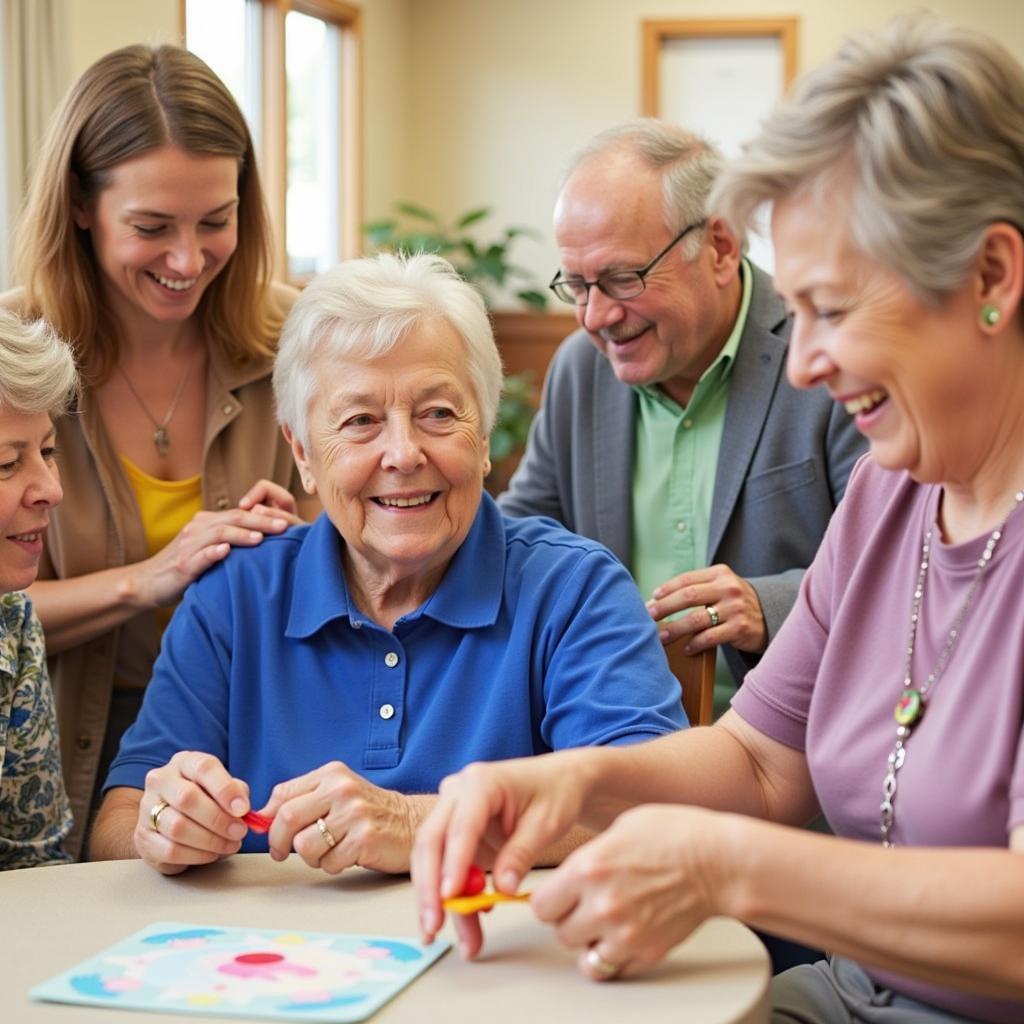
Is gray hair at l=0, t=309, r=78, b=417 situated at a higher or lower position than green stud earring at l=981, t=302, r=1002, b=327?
lower

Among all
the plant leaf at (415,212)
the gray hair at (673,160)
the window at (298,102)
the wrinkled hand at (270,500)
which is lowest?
the wrinkled hand at (270,500)

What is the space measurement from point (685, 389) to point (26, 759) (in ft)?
4.70

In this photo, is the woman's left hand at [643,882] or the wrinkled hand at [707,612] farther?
the wrinkled hand at [707,612]

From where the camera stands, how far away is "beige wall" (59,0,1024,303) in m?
8.95

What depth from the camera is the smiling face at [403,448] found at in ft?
6.71

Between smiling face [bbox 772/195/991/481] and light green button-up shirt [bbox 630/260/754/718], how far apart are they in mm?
1414

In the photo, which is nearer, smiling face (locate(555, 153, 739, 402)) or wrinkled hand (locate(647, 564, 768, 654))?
wrinkled hand (locate(647, 564, 768, 654))

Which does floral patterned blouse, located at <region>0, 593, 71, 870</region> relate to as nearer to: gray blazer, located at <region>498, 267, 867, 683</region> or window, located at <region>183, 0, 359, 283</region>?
gray blazer, located at <region>498, 267, 867, 683</region>

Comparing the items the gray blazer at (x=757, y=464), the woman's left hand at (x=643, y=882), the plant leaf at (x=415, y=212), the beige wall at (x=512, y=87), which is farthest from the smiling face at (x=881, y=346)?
the beige wall at (x=512, y=87)

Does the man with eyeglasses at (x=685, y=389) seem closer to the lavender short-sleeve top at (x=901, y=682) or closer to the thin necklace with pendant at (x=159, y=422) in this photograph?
the thin necklace with pendant at (x=159, y=422)

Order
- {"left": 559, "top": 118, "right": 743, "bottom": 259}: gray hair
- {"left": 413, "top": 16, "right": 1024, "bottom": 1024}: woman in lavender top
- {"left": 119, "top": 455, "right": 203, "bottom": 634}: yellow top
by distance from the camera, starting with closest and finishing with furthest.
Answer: {"left": 413, "top": 16, "right": 1024, "bottom": 1024}: woman in lavender top < {"left": 119, "top": 455, "right": 203, "bottom": 634}: yellow top < {"left": 559, "top": 118, "right": 743, "bottom": 259}: gray hair

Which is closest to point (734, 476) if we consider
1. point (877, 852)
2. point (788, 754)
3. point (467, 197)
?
point (788, 754)

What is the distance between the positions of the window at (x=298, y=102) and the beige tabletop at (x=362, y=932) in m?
5.25

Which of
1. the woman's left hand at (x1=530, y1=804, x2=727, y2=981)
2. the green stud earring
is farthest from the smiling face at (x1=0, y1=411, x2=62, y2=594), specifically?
the green stud earring
